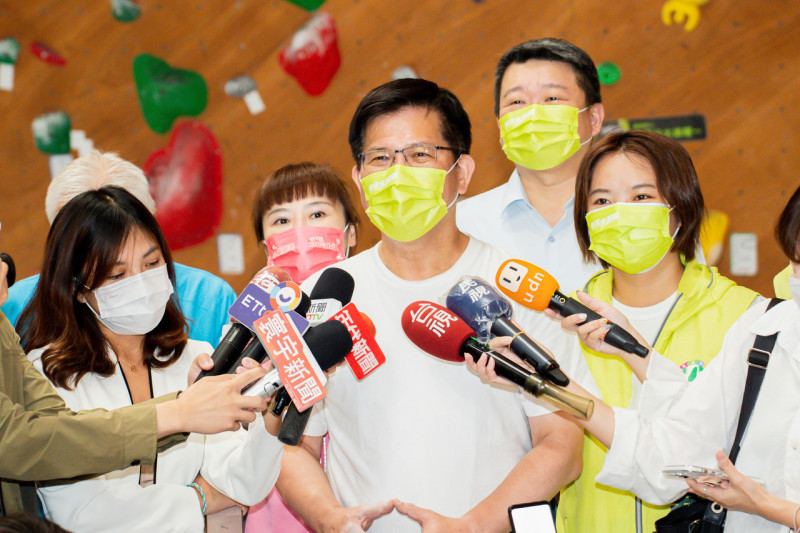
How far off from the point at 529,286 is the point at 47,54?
3896 mm

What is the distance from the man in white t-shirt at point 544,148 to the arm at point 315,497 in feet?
3.90

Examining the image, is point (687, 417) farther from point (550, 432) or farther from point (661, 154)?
point (661, 154)

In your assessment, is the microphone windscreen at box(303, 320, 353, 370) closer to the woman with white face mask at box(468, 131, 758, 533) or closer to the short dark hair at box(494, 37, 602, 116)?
the woman with white face mask at box(468, 131, 758, 533)

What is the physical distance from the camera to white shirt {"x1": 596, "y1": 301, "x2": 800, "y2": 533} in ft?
5.63

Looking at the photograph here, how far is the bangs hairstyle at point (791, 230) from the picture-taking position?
1662 mm

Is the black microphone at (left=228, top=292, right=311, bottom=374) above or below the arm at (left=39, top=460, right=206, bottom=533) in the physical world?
above

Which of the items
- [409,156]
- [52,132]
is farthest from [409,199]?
[52,132]

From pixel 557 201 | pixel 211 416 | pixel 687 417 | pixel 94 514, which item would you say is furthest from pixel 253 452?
pixel 557 201

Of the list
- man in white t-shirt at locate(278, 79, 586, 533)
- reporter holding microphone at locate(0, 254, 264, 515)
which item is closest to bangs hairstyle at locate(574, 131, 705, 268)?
man in white t-shirt at locate(278, 79, 586, 533)

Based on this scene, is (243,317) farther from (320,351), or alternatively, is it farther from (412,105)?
(412,105)

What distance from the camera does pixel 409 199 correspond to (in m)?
2.03

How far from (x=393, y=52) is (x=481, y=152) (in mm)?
741

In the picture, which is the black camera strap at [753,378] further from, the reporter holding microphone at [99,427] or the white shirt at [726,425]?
the reporter holding microphone at [99,427]

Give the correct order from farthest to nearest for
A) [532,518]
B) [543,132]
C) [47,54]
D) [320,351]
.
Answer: [47,54] → [543,132] → [320,351] → [532,518]
